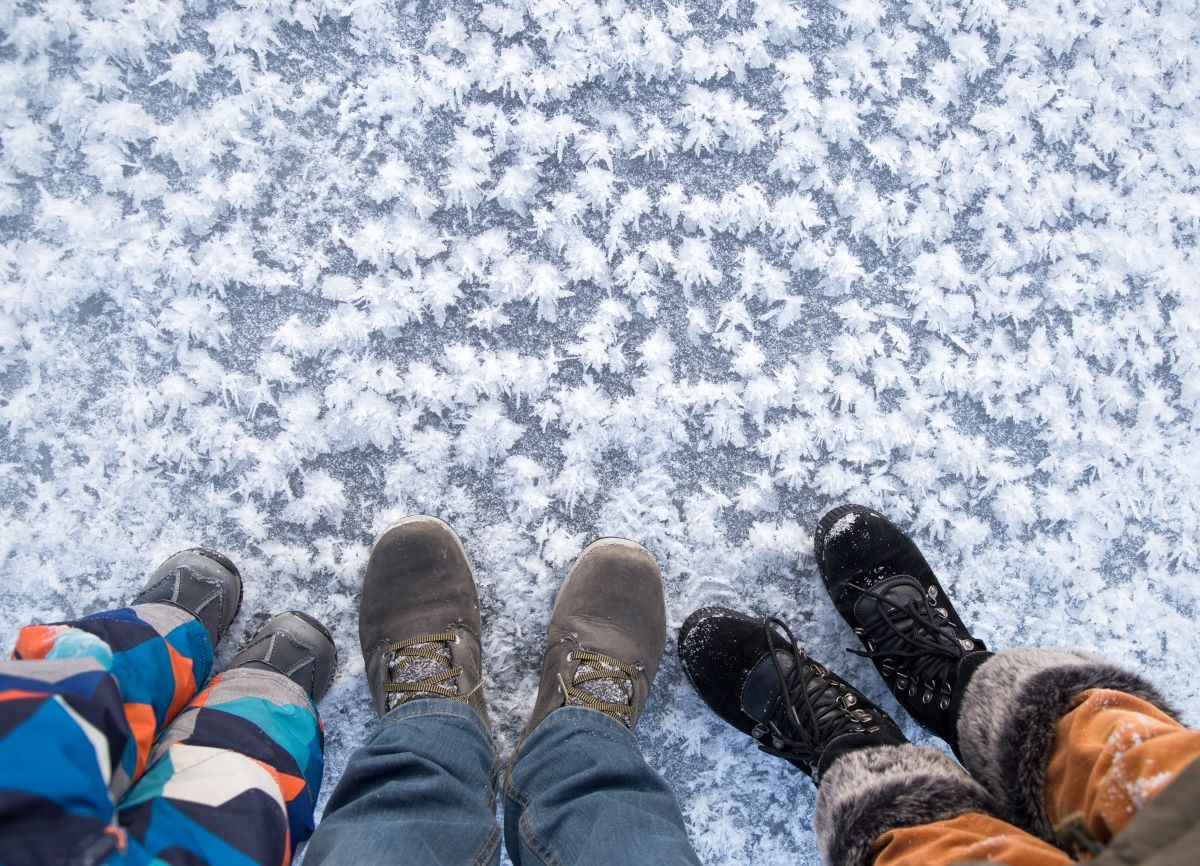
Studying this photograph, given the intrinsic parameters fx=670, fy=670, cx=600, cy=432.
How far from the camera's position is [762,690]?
1.06m

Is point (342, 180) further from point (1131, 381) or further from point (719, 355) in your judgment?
point (1131, 381)

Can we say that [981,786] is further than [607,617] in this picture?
No

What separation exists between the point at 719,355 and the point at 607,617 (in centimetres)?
47

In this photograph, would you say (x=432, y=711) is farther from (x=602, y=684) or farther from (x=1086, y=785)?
(x=1086, y=785)

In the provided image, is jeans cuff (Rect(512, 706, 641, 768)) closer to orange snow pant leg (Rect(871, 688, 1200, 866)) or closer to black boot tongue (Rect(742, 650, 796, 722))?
black boot tongue (Rect(742, 650, 796, 722))

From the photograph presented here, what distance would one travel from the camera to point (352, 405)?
1092mm

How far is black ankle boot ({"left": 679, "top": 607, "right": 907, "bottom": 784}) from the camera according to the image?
1.02 metres

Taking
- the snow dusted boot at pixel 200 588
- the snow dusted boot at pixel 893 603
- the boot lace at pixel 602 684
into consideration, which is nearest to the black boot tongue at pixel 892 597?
the snow dusted boot at pixel 893 603

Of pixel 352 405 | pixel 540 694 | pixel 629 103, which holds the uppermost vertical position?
pixel 629 103

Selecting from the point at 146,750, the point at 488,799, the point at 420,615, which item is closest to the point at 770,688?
the point at 488,799

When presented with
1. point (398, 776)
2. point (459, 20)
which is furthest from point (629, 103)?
point (398, 776)

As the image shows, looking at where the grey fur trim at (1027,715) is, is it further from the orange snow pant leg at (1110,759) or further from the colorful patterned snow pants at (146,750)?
the colorful patterned snow pants at (146,750)

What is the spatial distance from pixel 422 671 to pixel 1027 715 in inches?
32.6

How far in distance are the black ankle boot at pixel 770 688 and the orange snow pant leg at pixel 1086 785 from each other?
0.25m
